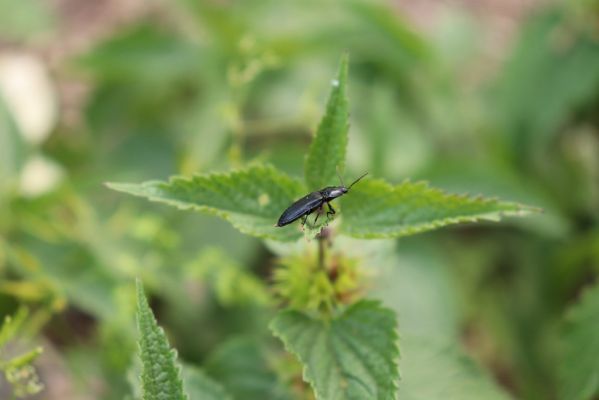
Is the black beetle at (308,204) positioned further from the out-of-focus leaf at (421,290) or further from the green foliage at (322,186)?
the out-of-focus leaf at (421,290)

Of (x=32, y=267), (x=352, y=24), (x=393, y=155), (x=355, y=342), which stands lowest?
(x=355, y=342)

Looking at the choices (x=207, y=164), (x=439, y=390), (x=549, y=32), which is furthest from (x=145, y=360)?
(x=549, y=32)

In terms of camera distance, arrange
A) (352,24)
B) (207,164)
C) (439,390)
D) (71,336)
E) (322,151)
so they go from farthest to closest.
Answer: (352,24)
(207,164)
(71,336)
(439,390)
(322,151)

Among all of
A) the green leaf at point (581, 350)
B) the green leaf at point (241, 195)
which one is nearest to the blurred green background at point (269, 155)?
the green leaf at point (581, 350)

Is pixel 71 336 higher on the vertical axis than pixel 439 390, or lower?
higher

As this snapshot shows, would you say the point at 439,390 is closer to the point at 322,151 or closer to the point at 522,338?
the point at 322,151

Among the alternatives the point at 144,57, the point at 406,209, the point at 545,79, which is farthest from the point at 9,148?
the point at 545,79

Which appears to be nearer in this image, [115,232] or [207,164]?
[115,232]
